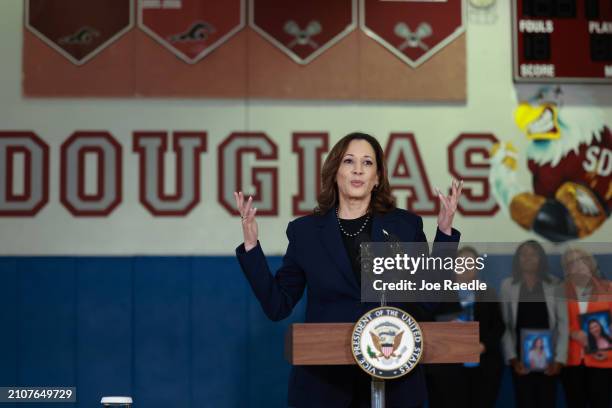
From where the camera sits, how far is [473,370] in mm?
5023

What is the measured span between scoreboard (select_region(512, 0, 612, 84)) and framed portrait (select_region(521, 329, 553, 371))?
168cm

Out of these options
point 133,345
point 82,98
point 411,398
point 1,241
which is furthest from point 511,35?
point 411,398

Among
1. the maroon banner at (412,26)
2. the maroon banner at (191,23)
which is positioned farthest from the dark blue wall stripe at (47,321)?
the maroon banner at (412,26)

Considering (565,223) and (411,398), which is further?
(565,223)

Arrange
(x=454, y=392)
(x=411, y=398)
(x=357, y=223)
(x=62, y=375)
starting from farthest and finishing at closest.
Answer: (x=62, y=375) < (x=454, y=392) < (x=357, y=223) < (x=411, y=398)

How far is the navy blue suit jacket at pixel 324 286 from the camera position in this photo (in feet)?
6.83

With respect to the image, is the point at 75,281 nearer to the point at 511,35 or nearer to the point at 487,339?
the point at 487,339

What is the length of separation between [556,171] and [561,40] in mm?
856

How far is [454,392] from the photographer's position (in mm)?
4891

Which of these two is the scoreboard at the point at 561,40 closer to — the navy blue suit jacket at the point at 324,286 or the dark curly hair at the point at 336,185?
the dark curly hair at the point at 336,185

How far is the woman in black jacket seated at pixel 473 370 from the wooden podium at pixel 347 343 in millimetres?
2939

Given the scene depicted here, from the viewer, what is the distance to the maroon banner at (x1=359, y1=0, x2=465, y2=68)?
5.46 metres

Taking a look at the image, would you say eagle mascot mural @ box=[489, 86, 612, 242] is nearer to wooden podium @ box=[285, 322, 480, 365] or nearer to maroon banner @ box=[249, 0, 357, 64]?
maroon banner @ box=[249, 0, 357, 64]

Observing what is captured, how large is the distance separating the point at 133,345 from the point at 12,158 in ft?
4.75
